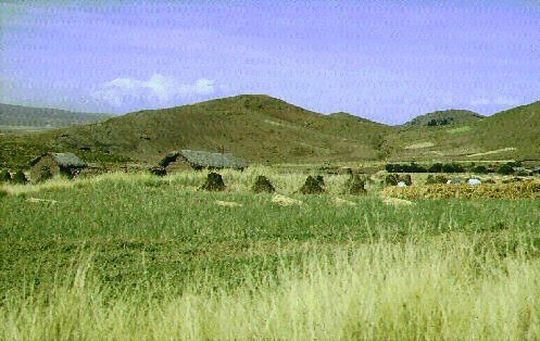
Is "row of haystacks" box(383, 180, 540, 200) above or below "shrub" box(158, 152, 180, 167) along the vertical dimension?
below

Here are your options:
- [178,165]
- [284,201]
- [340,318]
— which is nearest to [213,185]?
[284,201]

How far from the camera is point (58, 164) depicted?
41.8 metres

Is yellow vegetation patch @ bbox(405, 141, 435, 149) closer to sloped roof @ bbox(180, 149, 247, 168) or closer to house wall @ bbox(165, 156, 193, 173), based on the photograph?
sloped roof @ bbox(180, 149, 247, 168)

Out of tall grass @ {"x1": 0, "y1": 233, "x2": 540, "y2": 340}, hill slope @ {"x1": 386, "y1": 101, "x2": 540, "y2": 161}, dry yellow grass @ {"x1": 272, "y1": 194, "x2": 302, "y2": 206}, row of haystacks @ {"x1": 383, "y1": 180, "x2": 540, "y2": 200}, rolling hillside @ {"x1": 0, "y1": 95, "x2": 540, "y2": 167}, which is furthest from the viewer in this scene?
hill slope @ {"x1": 386, "y1": 101, "x2": 540, "y2": 161}

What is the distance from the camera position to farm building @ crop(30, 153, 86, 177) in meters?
41.8

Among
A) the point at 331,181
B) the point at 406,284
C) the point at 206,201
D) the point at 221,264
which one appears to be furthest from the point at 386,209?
the point at 331,181

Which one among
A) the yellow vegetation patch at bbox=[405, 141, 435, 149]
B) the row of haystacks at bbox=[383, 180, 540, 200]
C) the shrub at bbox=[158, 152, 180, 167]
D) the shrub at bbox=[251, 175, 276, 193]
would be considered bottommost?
the shrub at bbox=[251, 175, 276, 193]

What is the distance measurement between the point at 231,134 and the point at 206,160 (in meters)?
71.8

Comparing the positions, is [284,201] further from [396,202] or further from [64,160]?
[64,160]

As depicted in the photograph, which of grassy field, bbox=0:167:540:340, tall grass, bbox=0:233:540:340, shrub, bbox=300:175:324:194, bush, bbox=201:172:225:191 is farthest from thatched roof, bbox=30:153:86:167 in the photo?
tall grass, bbox=0:233:540:340

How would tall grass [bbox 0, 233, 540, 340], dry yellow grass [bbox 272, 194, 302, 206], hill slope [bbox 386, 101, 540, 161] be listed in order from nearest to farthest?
tall grass [bbox 0, 233, 540, 340]
dry yellow grass [bbox 272, 194, 302, 206]
hill slope [bbox 386, 101, 540, 161]

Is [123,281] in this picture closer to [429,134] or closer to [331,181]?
[331,181]

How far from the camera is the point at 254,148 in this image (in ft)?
361

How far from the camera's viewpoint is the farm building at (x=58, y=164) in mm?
41844
